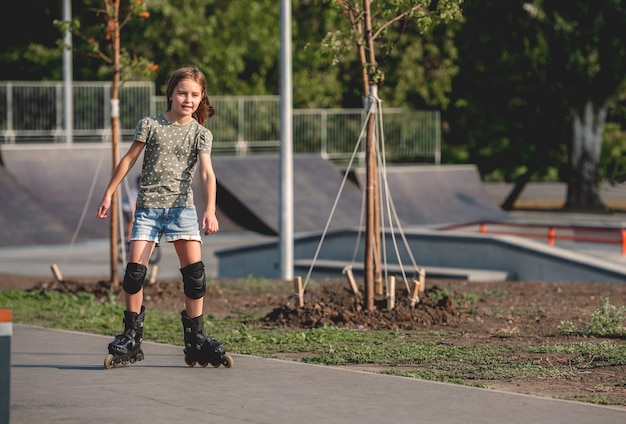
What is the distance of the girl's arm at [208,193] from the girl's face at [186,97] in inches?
12.5

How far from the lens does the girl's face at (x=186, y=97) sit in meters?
8.90

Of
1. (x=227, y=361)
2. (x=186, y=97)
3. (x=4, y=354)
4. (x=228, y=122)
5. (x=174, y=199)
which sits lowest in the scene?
(x=227, y=361)

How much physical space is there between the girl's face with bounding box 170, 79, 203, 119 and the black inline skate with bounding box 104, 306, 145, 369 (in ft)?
4.66

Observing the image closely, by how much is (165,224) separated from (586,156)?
93.1ft

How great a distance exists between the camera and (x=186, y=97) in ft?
29.3

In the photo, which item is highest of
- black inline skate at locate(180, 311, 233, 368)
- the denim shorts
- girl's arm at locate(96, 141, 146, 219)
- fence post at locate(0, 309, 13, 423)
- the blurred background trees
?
the blurred background trees

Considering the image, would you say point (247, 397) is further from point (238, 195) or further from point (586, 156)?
point (586, 156)

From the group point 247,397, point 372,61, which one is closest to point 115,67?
point 372,61

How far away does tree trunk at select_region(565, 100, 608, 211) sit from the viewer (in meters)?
35.7

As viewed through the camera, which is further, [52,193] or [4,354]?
[52,193]

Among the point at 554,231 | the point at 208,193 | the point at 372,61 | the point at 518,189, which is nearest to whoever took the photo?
the point at 208,193

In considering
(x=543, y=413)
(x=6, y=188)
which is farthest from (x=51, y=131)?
(x=543, y=413)

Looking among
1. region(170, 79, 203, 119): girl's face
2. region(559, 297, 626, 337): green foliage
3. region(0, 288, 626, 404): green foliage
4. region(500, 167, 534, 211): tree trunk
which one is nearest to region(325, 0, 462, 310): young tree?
region(0, 288, 626, 404): green foliage

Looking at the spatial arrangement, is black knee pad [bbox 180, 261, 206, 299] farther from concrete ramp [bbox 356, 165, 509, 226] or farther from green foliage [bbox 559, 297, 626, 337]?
concrete ramp [bbox 356, 165, 509, 226]
